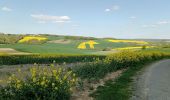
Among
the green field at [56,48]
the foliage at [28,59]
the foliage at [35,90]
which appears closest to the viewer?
the foliage at [35,90]

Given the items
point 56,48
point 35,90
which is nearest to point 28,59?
point 56,48

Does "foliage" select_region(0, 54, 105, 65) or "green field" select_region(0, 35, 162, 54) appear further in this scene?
"green field" select_region(0, 35, 162, 54)

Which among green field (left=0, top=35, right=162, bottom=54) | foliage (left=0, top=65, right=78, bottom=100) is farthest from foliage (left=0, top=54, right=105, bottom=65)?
foliage (left=0, top=65, right=78, bottom=100)

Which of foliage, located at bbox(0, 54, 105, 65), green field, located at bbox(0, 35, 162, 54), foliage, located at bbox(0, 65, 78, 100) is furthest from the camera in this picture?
green field, located at bbox(0, 35, 162, 54)

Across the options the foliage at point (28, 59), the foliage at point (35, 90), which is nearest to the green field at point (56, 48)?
the foliage at point (28, 59)

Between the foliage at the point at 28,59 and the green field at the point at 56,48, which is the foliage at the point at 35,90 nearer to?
the foliage at the point at 28,59

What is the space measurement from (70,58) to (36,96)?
36093mm

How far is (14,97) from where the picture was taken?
9.02 metres

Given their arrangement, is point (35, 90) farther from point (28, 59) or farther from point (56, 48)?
point (56, 48)

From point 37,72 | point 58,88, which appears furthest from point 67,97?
point 37,72

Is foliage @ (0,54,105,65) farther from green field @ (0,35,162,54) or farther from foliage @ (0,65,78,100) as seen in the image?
foliage @ (0,65,78,100)

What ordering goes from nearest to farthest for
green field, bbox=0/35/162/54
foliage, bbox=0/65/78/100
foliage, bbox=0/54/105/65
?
foliage, bbox=0/65/78/100 < foliage, bbox=0/54/105/65 < green field, bbox=0/35/162/54

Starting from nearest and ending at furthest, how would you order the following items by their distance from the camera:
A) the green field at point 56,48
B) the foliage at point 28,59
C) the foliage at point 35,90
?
the foliage at point 35,90 → the foliage at point 28,59 → the green field at point 56,48

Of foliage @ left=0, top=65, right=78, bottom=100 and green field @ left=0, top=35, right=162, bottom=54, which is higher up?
foliage @ left=0, top=65, right=78, bottom=100
